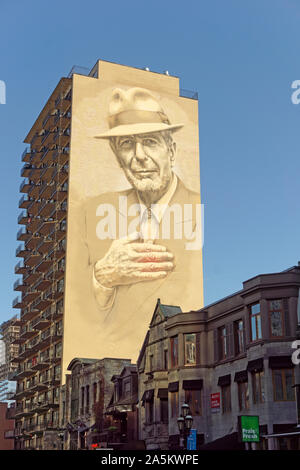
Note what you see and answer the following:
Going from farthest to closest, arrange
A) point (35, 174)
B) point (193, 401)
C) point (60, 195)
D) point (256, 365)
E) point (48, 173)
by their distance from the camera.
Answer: point (35, 174), point (48, 173), point (60, 195), point (193, 401), point (256, 365)

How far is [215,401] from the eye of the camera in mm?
47312

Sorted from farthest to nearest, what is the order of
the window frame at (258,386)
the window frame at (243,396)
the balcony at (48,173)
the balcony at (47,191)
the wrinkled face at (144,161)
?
the balcony at (48,173) < the balcony at (47,191) < the wrinkled face at (144,161) < the window frame at (243,396) < the window frame at (258,386)

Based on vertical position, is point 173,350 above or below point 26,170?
below

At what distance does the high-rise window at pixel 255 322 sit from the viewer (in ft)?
140

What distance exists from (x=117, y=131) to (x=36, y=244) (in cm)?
2201

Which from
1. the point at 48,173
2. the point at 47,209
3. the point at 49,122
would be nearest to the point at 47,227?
the point at 47,209

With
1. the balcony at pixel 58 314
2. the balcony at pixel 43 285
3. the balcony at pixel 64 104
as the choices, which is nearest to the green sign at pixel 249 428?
the balcony at pixel 58 314

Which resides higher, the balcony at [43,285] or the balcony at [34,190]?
the balcony at [34,190]

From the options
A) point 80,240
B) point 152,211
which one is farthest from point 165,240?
point 80,240

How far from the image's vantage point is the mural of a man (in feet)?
270

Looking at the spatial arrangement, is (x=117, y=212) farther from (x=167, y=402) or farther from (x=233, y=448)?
(x=233, y=448)

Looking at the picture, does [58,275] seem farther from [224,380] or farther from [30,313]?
[224,380]

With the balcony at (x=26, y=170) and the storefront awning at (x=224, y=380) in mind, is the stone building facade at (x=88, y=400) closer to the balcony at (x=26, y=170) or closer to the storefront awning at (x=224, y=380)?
the storefront awning at (x=224, y=380)

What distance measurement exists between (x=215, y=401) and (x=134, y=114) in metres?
50.5
